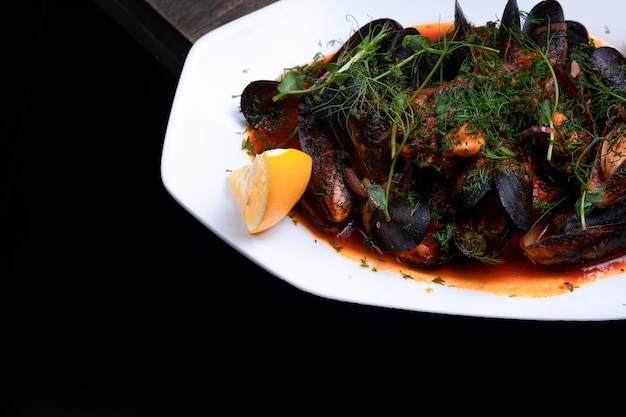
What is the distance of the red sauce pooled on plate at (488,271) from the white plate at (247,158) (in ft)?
0.12

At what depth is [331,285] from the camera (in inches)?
107

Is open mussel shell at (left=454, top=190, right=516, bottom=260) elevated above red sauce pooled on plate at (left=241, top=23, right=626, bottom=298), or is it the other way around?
open mussel shell at (left=454, top=190, right=516, bottom=260)

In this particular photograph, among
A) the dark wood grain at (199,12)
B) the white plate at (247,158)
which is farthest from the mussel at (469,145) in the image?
the dark wood grain at (199,12)

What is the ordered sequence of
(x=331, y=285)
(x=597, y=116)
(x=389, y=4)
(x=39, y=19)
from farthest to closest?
(x=39, y=19)
(x=389, y=4)
(x=597, y=116)
(x=331, y=285)

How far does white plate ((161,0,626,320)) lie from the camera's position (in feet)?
8.92

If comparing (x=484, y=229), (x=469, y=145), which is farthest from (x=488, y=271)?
(x=469, y=145)

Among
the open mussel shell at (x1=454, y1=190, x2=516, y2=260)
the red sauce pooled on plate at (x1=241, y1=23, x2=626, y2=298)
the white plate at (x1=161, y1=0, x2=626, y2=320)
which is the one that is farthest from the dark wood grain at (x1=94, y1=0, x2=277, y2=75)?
the open mussel shell at (x1=454, y1=190, x2=516, y2=260)

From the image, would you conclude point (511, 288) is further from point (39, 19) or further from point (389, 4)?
point (39, 19)

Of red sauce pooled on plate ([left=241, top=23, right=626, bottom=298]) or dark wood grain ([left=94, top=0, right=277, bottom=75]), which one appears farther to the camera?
dark wood grain ([left=94, top=0, right=277, bottom=75])

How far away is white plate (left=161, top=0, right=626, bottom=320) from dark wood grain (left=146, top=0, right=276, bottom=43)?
1.35 feet

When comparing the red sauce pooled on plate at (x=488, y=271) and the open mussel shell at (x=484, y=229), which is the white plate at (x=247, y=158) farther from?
the open mussel shell at (x=484, y=229)

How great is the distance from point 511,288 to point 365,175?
72 cm

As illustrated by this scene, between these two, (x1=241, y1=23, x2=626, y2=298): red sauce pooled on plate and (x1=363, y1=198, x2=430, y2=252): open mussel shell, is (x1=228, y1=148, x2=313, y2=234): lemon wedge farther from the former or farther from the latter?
(x1=363, y1=198, x2=430, y2=252): open mussel shell

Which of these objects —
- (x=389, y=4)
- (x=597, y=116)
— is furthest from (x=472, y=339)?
(x=389, y=4)
